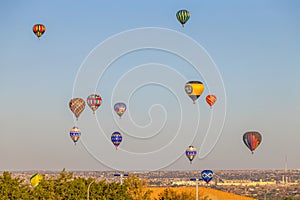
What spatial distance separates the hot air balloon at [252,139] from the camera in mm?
122938

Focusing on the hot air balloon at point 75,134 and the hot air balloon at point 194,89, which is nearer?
the hot air balloon at point 194,89

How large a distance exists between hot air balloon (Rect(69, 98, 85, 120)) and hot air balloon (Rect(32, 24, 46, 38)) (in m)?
15.9

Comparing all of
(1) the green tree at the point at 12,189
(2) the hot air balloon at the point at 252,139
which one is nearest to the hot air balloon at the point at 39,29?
(1) the green tree at the point at 12,189

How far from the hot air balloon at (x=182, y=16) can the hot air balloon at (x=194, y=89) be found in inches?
482

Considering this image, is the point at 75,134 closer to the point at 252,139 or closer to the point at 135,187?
the point at 135,187

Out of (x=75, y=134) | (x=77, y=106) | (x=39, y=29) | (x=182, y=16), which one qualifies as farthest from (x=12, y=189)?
(x=75, y=134)

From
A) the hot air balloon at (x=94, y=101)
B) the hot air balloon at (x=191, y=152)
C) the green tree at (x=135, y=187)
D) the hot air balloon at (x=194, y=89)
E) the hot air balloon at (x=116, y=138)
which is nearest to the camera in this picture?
the green tree at (x=135, y=187)

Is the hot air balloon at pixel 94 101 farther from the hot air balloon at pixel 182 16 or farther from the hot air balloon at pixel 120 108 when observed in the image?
the hot air balloon at pixel 182 16

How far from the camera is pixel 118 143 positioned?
140 meters

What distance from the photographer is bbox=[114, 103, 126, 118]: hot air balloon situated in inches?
5728

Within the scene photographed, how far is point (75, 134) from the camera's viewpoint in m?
138

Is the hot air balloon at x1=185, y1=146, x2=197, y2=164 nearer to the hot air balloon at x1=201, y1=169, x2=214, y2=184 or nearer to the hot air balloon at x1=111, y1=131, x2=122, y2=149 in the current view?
the hot air balloon at x1=111, y1=131, x2=122, y2=149

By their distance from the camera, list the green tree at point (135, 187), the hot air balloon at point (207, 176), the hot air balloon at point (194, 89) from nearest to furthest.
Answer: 1. the green tree at point (135, 187)
2. the hot air balloon at point (194, 89)
3. the hot air balloon at point (207, 176)

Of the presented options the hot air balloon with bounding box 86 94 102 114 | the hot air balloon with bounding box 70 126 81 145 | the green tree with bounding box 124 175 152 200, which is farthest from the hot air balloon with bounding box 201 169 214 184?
the hot air balloon with bounding box 70 126 81 145
